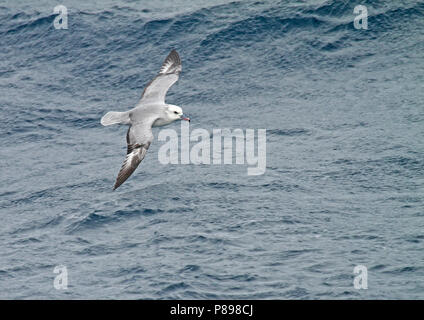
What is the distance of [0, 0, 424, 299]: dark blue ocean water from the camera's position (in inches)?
867

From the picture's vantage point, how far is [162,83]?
2455cm

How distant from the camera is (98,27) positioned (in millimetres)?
33375

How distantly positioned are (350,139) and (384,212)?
4.03m

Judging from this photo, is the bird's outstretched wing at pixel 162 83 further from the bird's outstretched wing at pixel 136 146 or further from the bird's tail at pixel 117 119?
the bird's outstretched wing at pixel 136 146

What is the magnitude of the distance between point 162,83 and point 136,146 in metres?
3.23

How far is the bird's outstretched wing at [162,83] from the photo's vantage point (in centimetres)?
2394
